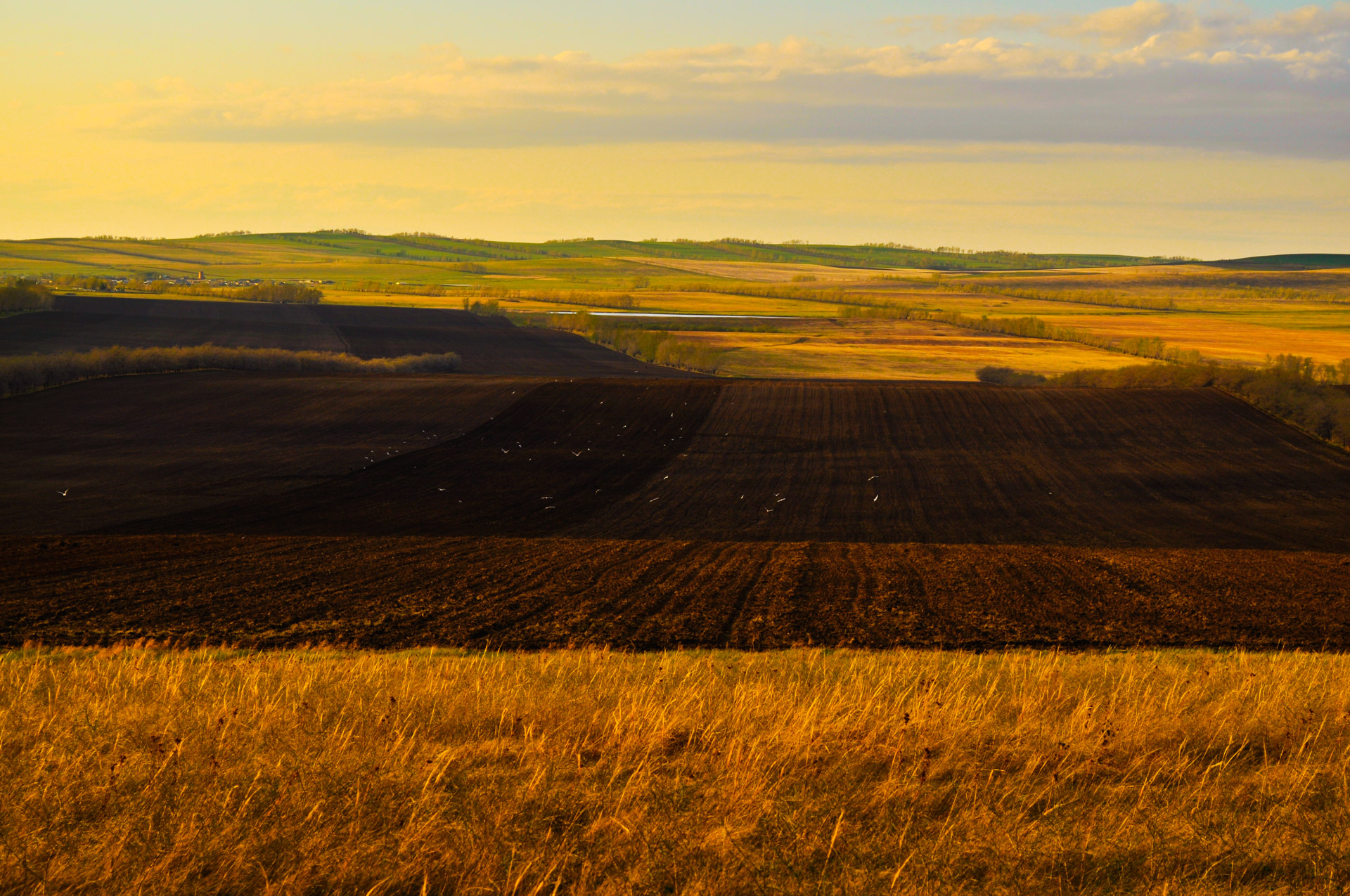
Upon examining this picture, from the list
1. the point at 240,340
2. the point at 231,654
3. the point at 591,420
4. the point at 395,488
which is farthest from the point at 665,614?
the point at 240,340

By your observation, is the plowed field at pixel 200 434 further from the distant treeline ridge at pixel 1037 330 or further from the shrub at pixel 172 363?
the distant treeline ridge at pixel 1037 330

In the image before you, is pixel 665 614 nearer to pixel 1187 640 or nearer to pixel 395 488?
pixel 1187 640

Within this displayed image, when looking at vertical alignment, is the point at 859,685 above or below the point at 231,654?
above

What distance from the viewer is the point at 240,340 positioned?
9356 cm

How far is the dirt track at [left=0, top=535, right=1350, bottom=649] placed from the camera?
16.7 m

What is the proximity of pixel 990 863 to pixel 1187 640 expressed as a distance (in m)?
13.5

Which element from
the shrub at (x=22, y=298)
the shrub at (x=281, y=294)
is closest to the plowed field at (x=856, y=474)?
the shrub at (x=22, y=298)

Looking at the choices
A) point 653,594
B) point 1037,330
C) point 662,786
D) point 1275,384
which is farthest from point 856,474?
point 1037,330

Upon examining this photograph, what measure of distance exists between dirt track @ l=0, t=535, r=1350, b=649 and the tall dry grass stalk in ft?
22.5

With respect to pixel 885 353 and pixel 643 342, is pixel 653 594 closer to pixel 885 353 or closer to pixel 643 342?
pixel 643 342

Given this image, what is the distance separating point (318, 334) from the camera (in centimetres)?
10331

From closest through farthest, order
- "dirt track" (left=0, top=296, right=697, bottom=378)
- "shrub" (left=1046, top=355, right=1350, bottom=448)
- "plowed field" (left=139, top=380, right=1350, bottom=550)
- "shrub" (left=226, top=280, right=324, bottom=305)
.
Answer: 1. "plowed field" (left=139, top=380, right=1350, bottom=550)
2. "shrub" (left=1046, top=355, right=1350, bottom=448)
3. "dirt track" (left=0, top=296, right=697, bottom=378)
4. "shrub" (left=226, top=280, right=324, bottom=305)

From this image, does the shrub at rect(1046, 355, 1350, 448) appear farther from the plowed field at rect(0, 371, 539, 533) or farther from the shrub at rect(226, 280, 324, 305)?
the shrub at rect(226, 280, 324, 305)

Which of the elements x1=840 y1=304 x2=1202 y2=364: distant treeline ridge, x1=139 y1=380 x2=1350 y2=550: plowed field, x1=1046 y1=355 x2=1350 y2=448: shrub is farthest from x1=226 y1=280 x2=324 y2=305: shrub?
x1=1046 y1=355 x2=1350 y2=448: shrub
